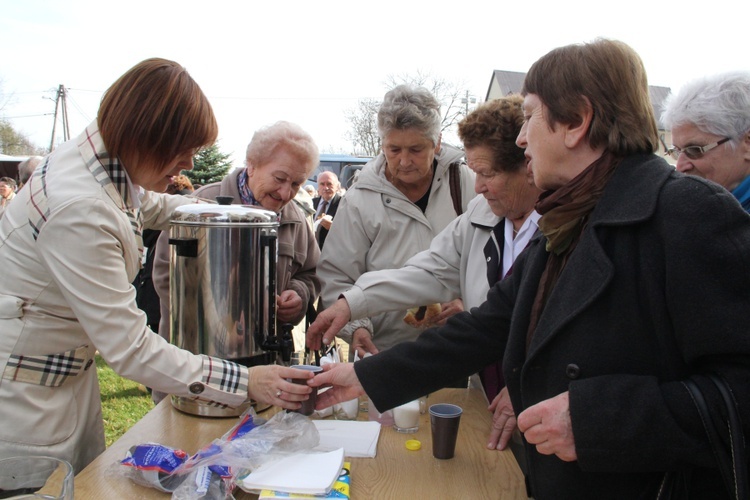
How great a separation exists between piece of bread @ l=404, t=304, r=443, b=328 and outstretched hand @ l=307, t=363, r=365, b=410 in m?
0.93

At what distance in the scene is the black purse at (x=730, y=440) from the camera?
1.06m

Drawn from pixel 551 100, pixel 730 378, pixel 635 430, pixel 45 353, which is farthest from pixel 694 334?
pixel 45 353

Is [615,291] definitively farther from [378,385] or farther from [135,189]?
[135,189]

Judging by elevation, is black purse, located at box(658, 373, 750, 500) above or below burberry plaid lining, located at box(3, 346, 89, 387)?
above

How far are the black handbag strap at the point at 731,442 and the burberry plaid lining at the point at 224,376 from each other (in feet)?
4.05

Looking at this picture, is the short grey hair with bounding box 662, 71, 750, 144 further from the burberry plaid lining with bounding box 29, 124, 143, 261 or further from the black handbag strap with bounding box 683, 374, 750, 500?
the burberry plaid lining with bounding box 29, 124, 143, 261

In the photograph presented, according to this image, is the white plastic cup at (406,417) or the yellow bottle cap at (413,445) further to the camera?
the white plastic cup at (406,417)

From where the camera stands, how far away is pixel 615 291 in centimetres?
122

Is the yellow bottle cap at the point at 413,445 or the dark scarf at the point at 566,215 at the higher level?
the dark scarf at the point at 566,215

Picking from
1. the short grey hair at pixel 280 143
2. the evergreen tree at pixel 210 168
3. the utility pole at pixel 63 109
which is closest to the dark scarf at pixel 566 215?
the short grey hair at pixel 280 143

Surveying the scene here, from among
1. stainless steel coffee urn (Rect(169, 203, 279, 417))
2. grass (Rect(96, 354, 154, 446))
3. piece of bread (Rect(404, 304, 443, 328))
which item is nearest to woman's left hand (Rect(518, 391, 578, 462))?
stainless steel coffee urn (Rect(169, 203, 279, 417))

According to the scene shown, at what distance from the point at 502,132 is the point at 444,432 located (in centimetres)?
127

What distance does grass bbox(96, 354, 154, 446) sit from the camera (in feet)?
15.0

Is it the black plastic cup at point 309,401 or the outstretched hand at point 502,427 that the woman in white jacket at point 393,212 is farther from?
the outstretched hand at point 502,427
